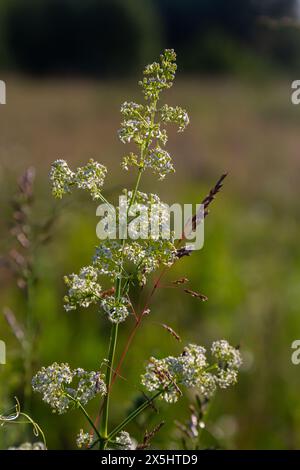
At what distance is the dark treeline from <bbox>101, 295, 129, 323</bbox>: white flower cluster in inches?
1175

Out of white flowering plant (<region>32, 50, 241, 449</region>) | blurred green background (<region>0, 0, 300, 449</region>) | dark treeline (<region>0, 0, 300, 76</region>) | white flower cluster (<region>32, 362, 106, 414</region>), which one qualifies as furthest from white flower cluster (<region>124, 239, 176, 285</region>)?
dark treeline (<region>0, 0, 300, 76</region>)

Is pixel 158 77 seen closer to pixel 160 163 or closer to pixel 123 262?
pixel 160 163

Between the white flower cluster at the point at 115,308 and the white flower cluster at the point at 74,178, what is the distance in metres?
0.21

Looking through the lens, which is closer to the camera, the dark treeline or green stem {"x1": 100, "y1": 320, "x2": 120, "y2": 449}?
green stem {"x1": 100, "y1": 320, "x2": 120, "y2": 449}

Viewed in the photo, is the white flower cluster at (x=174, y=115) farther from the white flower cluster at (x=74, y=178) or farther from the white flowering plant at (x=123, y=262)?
the white flower cluster at (x=74, y=178)

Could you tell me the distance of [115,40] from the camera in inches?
1388

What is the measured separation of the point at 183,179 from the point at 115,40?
945 inches

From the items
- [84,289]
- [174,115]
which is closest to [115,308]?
Result: [84,289]

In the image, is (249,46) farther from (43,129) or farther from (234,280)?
(234,280)

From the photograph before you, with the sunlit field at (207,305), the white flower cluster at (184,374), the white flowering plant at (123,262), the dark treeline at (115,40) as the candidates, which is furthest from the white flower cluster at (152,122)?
the dark treeline at (115,40)

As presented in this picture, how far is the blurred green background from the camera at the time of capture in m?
3.83

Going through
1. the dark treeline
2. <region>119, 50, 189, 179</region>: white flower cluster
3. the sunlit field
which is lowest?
the sunlit field

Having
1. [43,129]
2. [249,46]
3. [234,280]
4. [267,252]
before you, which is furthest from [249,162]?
[249,46]

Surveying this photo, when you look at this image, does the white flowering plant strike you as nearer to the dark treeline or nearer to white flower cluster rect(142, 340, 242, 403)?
white flower cluster rect(142, 340, 242, 403)
